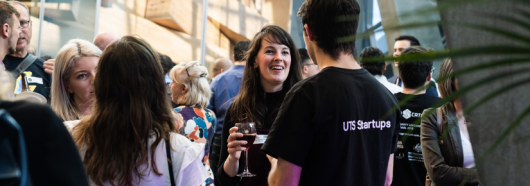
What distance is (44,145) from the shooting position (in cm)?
64

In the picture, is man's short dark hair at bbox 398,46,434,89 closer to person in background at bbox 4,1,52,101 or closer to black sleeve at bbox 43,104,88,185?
black sleeve at bbox 43,104,88,185

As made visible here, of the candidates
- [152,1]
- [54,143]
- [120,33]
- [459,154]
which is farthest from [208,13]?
[54,143]

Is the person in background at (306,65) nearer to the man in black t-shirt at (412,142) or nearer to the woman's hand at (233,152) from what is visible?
the man in black t-shirt at (412,142)

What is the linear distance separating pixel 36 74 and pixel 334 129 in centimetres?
255

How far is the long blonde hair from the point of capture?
294 cm

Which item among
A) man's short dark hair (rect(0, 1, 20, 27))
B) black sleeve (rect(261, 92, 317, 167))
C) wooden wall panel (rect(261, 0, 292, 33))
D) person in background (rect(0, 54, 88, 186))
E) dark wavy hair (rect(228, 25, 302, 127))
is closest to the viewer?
person in background (rect(0, 54, 88, 186))

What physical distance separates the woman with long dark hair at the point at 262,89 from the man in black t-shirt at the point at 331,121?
1.76ft

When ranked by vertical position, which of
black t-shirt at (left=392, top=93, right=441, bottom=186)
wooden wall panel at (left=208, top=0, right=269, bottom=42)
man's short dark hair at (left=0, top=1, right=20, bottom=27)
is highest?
wooden wall panel at (left=208, top=0, right=269, bottom=42)

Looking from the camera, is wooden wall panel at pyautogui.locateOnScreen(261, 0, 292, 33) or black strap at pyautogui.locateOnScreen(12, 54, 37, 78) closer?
black strap at pyautogui.locateOnScreen(12, 54, 37, 78)

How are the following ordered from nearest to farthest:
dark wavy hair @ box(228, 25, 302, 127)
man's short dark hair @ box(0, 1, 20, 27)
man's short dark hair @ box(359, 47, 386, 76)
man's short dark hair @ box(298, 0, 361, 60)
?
man's short dark hair @ box(298, 0, 361, 60)
dark wavy hair @ box(228, 25, 302, 127)
man's short dark hair @ box(0, 1, 20, 27)
man's short dark hair @ box(359, 47, 386, 76)

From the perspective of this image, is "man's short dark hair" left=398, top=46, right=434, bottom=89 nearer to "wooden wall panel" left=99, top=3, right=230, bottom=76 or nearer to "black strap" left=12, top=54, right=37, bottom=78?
"black strap" left=12, top=54, right=37, bottom=78

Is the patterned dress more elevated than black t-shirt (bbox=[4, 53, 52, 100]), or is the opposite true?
black t-shirt (bbox=[4, 53, 52, 100])

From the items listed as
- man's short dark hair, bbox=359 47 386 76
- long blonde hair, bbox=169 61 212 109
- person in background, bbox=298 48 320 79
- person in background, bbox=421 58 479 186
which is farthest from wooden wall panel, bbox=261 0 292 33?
person in background, bbox=421 58 479 186

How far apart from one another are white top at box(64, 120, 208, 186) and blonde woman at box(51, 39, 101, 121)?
0.64 metres
